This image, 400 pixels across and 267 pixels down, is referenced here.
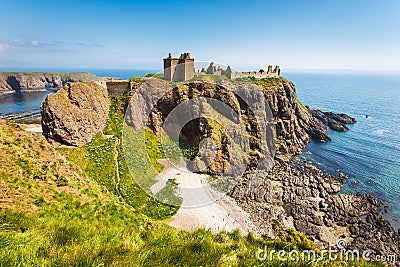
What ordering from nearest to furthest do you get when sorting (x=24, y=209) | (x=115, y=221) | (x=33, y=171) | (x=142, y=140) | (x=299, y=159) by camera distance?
(x=24, y=209), (x=33, y=171), (x=115, y=221), (x=142, y=140), (x=299, y=159)

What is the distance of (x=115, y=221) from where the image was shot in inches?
508

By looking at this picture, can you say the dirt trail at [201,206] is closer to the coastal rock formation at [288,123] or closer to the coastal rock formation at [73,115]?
the coastal rock formation at [73,115]

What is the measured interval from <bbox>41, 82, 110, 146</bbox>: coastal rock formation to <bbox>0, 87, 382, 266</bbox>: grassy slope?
14.3 metres

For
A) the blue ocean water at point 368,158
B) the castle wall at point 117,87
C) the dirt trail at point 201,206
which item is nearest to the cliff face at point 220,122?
the castle wall at point 117,87

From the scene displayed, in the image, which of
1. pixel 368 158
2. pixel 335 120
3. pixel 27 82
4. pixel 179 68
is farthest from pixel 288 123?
pixel 27 82

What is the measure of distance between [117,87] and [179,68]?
1274cm

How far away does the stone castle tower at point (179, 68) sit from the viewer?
45791mm

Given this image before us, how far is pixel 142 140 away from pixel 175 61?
17.1 meters

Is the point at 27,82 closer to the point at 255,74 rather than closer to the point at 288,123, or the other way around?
the point at 255,74

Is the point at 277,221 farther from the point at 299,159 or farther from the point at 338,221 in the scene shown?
the point at 299,159

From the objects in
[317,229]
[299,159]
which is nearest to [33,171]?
[317,229]

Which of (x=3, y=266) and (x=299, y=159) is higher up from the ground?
(x=3, y=266)

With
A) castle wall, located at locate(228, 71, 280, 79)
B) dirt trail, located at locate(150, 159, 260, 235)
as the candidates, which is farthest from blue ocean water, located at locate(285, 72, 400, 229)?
castle wall, located at locate(228, 71, 280, 79)

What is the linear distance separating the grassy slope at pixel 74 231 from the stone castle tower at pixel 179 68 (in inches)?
1378
